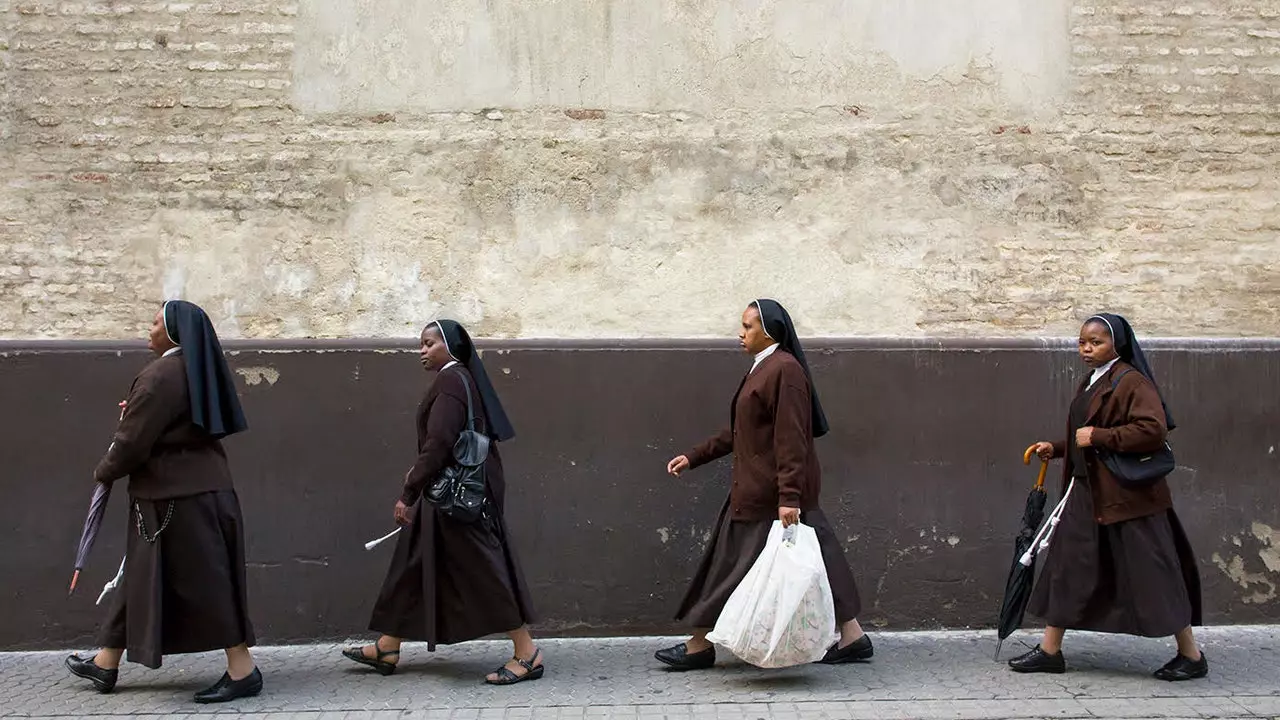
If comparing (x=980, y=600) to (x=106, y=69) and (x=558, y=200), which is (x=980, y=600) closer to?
(x=558, y=200)

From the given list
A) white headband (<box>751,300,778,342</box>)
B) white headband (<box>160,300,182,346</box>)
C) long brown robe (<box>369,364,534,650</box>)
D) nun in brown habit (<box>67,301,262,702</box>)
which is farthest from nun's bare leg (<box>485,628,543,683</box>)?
white headband (<box>160,300,182,346</box>)

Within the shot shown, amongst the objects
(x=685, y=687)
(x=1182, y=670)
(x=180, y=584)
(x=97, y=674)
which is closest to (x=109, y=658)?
Answer: (x=97, y=674)

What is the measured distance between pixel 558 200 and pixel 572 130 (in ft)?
1.32

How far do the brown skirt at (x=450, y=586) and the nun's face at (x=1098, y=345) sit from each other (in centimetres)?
281

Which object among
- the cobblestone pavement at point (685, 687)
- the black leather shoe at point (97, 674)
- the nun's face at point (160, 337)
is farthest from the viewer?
the black leather shoe at point (97, 674)

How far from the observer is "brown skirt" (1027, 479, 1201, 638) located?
19.9 ft

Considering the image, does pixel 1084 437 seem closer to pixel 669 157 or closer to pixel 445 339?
pixel 669 157

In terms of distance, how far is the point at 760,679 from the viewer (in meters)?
6.32

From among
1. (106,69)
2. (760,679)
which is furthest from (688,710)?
(106,69)

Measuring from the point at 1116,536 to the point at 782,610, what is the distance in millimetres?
1593

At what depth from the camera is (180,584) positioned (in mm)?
5949

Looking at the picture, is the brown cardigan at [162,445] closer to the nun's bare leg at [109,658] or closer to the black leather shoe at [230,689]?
the nun's bare leg at [109,658]

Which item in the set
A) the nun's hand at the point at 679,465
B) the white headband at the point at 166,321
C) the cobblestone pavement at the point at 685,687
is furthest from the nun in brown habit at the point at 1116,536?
the white headband at the point at 166,321

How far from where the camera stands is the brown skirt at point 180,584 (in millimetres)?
5922
